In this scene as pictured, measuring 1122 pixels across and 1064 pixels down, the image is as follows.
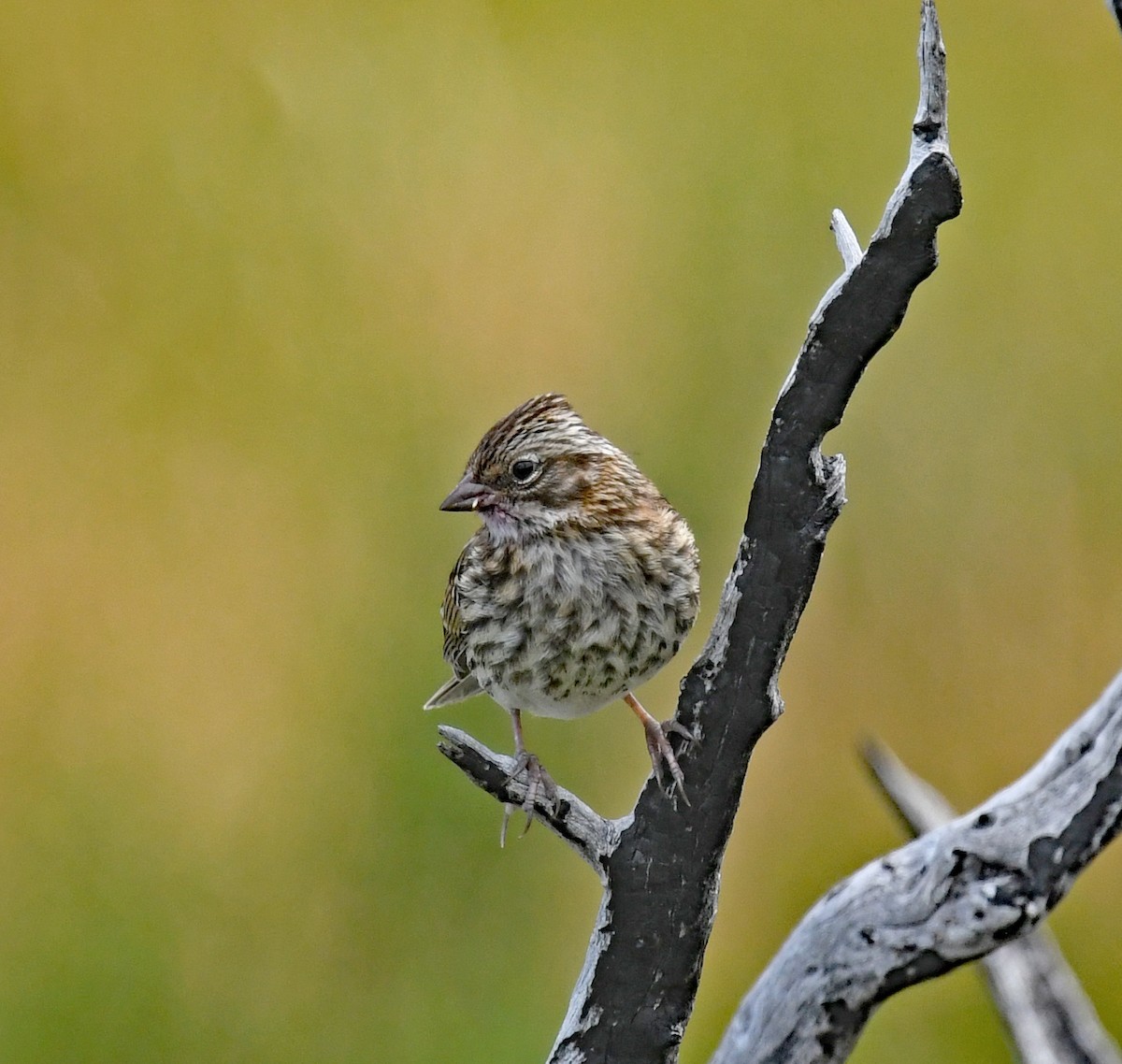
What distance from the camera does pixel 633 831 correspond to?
2.40 m

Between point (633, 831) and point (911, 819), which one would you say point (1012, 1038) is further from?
point (633, 831)

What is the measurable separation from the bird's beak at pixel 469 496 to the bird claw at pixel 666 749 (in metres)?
0.58

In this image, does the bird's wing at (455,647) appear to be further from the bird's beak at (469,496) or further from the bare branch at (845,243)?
the bare branch at (845,243)

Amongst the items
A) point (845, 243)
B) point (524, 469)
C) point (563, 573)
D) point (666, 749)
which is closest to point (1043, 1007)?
point (666, 749)

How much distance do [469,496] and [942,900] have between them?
1083mm

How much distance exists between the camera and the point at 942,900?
2.35 meters

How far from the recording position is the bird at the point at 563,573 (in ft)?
8.51

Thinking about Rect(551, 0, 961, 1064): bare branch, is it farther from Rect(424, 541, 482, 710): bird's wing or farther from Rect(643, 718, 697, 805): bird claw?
Rect(424, 541, 482, 710): bird's wing

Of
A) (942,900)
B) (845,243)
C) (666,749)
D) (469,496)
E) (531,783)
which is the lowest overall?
(942,900)

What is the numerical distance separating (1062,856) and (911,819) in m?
0.74

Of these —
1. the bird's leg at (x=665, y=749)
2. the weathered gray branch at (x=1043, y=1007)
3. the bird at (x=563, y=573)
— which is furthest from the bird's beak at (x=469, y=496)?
the weathered gray branch at (x=1043, y=1007)

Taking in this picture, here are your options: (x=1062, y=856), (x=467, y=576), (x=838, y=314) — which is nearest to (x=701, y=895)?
(x=1062, y=856)

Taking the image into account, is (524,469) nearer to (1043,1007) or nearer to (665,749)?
(665,749)

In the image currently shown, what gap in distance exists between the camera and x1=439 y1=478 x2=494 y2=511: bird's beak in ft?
8.77
